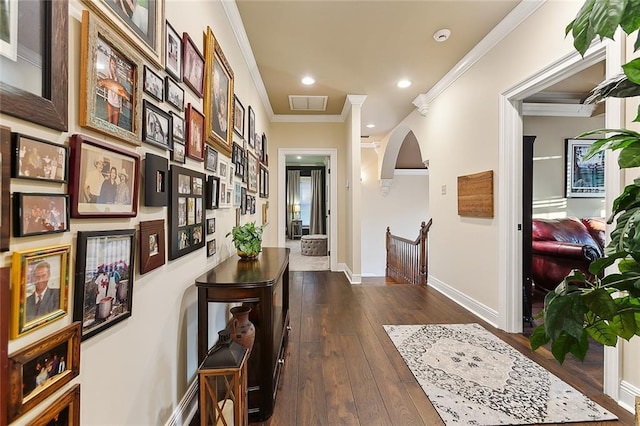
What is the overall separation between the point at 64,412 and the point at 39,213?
1.69ft

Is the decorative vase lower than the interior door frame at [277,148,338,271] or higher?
lower

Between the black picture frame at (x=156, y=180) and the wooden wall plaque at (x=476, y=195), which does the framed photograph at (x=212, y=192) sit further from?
the wooden wall plaque at (x=476, y=195)

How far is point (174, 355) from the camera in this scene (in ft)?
4.64

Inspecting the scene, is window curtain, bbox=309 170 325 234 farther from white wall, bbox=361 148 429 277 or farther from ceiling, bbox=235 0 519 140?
ceiling, bbox=235 0 519 140

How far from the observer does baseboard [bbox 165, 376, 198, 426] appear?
4.58 feet

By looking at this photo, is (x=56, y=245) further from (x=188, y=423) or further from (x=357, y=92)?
(x=357, y=92)

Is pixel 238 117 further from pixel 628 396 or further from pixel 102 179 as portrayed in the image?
pixel 628 396

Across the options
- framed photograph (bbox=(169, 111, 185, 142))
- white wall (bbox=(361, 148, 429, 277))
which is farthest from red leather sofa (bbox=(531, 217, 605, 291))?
white wall (bbox=(361, 148, 429, 277))

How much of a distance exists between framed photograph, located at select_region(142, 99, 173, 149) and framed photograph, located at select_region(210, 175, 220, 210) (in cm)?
53

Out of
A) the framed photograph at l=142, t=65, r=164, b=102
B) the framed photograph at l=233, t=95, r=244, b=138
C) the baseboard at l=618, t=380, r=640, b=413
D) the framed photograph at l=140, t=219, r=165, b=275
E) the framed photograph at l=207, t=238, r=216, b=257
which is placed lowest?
the baseboard at l=618, t=380, r=640, b=413

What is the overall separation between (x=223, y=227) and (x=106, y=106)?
4.55 ft

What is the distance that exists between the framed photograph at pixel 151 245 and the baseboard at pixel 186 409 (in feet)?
2.47

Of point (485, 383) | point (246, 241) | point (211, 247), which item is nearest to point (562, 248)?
point (485, 383)

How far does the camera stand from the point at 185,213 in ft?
4.94
